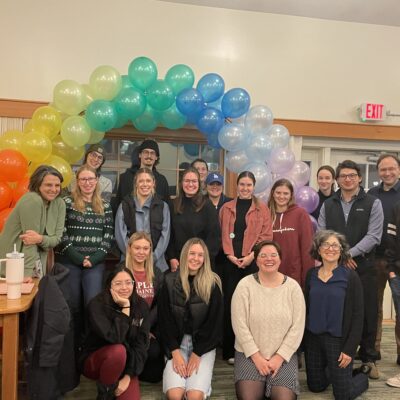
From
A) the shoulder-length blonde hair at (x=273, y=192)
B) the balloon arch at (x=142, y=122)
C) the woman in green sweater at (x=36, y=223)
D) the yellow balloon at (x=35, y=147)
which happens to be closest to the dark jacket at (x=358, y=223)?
the shoulder-length blonde hair at (x=273, y=192)

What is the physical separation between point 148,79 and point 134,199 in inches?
37.4

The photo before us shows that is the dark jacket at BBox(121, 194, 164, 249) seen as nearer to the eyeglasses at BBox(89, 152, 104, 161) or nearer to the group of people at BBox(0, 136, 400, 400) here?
the group of people at BBox(0, 136, 400, 400)

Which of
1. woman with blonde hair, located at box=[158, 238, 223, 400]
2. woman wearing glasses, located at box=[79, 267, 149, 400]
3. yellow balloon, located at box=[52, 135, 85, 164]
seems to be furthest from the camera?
yellow balloon, located at box=[52, 135, 85, 164]

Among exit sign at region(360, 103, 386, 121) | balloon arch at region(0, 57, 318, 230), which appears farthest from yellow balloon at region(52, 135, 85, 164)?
exit sign at region(360, 103, 386, 121)

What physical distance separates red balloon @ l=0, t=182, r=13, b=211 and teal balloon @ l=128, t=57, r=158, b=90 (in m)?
1.21

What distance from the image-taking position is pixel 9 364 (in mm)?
2010

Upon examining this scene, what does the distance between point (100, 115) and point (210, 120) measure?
857 millimetres

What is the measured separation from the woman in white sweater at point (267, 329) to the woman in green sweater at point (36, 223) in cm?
120

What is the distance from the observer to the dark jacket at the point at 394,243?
116 inches

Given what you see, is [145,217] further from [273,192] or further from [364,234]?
[364,234]

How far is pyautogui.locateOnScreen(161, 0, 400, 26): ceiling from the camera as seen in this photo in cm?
418

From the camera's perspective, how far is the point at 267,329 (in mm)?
2467

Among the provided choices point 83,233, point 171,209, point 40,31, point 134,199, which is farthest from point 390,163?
point 40,31

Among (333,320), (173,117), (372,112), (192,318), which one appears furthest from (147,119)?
(372,112)
